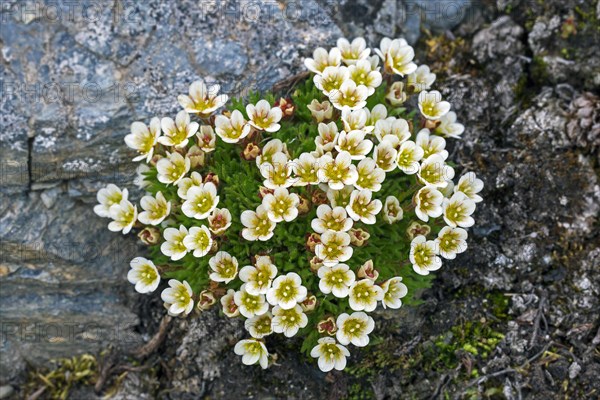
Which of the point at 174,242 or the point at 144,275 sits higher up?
the point at 174,242

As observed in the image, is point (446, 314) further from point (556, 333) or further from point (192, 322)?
point (192, 322)

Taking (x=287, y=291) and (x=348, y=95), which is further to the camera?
(x=348, y=95)

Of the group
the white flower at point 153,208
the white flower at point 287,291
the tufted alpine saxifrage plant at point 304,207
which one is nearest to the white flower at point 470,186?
the tufted alpine saxifrage plant at point 304,207

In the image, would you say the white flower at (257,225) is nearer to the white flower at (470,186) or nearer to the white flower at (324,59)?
the white flower at (324,59)

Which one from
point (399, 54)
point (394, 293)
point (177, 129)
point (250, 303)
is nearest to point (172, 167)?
point (177, 129)

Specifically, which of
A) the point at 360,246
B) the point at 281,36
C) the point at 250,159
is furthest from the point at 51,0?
the point at 360,246

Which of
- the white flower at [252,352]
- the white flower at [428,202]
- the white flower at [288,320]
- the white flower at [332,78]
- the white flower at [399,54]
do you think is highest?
the white flower at [399,54]

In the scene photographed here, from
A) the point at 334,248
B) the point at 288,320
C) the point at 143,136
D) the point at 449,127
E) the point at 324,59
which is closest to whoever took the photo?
the point at 334,248

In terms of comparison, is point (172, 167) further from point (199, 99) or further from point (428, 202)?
point (428, 202)
